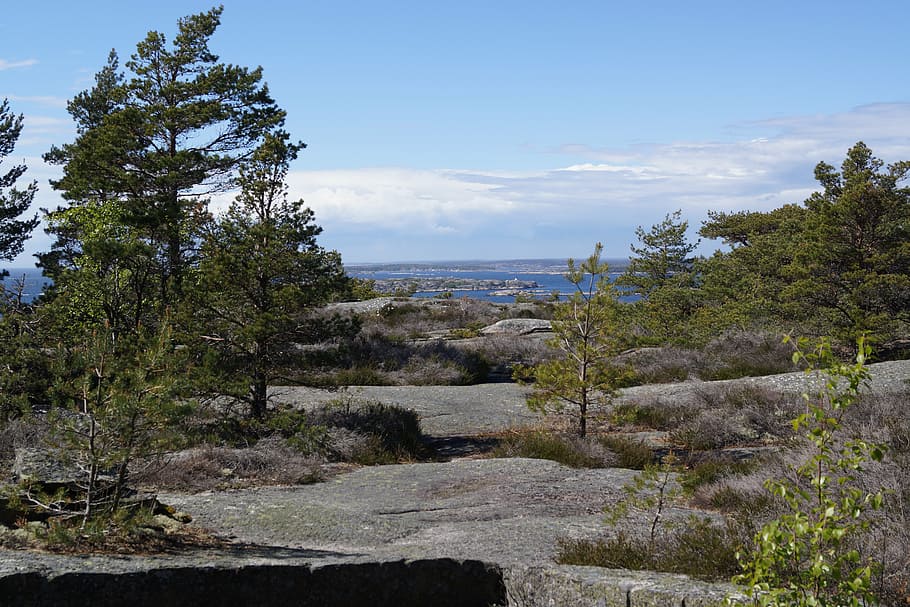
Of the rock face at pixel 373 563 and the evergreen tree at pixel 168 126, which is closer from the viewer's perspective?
the rock face at pixel 373 563

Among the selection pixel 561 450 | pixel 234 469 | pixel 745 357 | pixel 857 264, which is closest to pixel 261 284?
pixel 234 469

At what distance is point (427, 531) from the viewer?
7031 mm

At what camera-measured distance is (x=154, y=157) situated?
21.6 metres

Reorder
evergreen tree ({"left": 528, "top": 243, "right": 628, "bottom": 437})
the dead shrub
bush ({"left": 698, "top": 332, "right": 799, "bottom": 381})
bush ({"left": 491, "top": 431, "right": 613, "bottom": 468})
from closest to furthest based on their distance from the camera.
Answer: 1. the dead shrub
2. bush ({"left": 491, "top": 431, "right": 613, "bottom": 468})
3. evergreen tree ({"left": 528, "top": 243, "right": 628, "bottom": 437})
4. bush ({"left": 698, "top": 332, "right": 799, "bottom": 381})

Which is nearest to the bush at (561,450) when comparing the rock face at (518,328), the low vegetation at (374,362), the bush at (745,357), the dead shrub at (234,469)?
the low vegetation at (374,362)

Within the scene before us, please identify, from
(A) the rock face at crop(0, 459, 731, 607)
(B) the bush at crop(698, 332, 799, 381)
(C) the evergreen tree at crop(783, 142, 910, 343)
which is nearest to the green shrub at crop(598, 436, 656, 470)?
(A) the rock face at crop(0, 459, 731, 607)

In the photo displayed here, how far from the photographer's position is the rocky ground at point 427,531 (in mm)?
4961

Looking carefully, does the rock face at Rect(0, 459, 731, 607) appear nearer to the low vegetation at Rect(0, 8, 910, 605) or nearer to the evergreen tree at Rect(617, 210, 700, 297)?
the low vegetation at Rect(0, 8, 910, 605)

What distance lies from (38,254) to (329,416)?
65.2ft

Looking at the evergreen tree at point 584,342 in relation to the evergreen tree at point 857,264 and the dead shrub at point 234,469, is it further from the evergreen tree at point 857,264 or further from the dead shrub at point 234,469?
the evergreen tree at point 857,264

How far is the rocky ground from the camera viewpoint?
4961mm

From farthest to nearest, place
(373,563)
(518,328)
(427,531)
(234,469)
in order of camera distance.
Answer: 1. (518,328)
2. (234,469)
3. (427,531)
4. (373,563)

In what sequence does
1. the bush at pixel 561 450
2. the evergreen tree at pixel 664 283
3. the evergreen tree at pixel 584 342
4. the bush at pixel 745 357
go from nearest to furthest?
1. the bush at pixel 561 450
2. the evergreen tree at pixel 584 342
3. the bush at pixel 745 357
4. the evergreen tree at pixel 664 283

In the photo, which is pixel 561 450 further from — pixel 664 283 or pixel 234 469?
pixel 664 283
